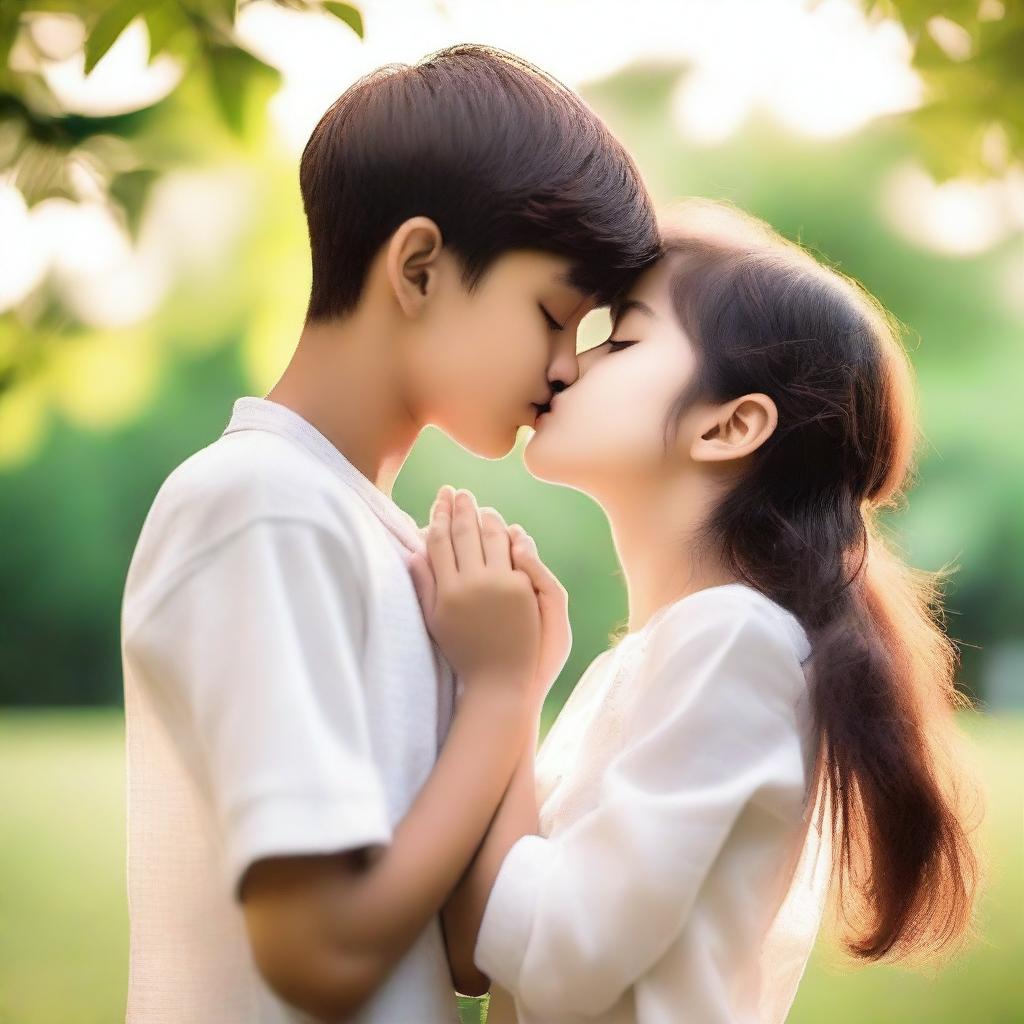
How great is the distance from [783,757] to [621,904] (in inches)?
6.4

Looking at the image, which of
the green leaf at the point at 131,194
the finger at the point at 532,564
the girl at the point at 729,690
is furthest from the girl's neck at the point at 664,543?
the green leaf at the point at 131,194

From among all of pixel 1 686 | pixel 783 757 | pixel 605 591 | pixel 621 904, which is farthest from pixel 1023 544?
pixel 1 686

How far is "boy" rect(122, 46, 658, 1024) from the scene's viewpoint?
769mm

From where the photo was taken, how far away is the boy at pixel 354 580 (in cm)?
77

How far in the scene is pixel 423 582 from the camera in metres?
0.95

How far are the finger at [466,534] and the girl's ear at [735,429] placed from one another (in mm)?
198

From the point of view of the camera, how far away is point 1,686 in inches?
72.6

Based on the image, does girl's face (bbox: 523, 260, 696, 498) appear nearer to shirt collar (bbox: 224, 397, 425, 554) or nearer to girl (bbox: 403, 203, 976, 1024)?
girl (bbox: 403, 203, 976, 1024)

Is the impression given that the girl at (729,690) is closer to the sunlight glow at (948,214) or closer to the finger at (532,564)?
the finger at (532,564)

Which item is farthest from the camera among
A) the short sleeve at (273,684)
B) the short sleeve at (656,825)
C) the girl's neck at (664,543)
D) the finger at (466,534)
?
the girl's neck at (664,543)

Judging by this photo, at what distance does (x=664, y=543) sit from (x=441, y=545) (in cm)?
21

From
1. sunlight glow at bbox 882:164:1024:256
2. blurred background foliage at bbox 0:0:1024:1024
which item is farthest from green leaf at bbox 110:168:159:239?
sunlight glow at bbox 882:164:1024:256

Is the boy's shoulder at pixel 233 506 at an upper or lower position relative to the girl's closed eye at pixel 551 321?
lower

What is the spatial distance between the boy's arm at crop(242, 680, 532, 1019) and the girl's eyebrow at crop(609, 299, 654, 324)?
396mm
